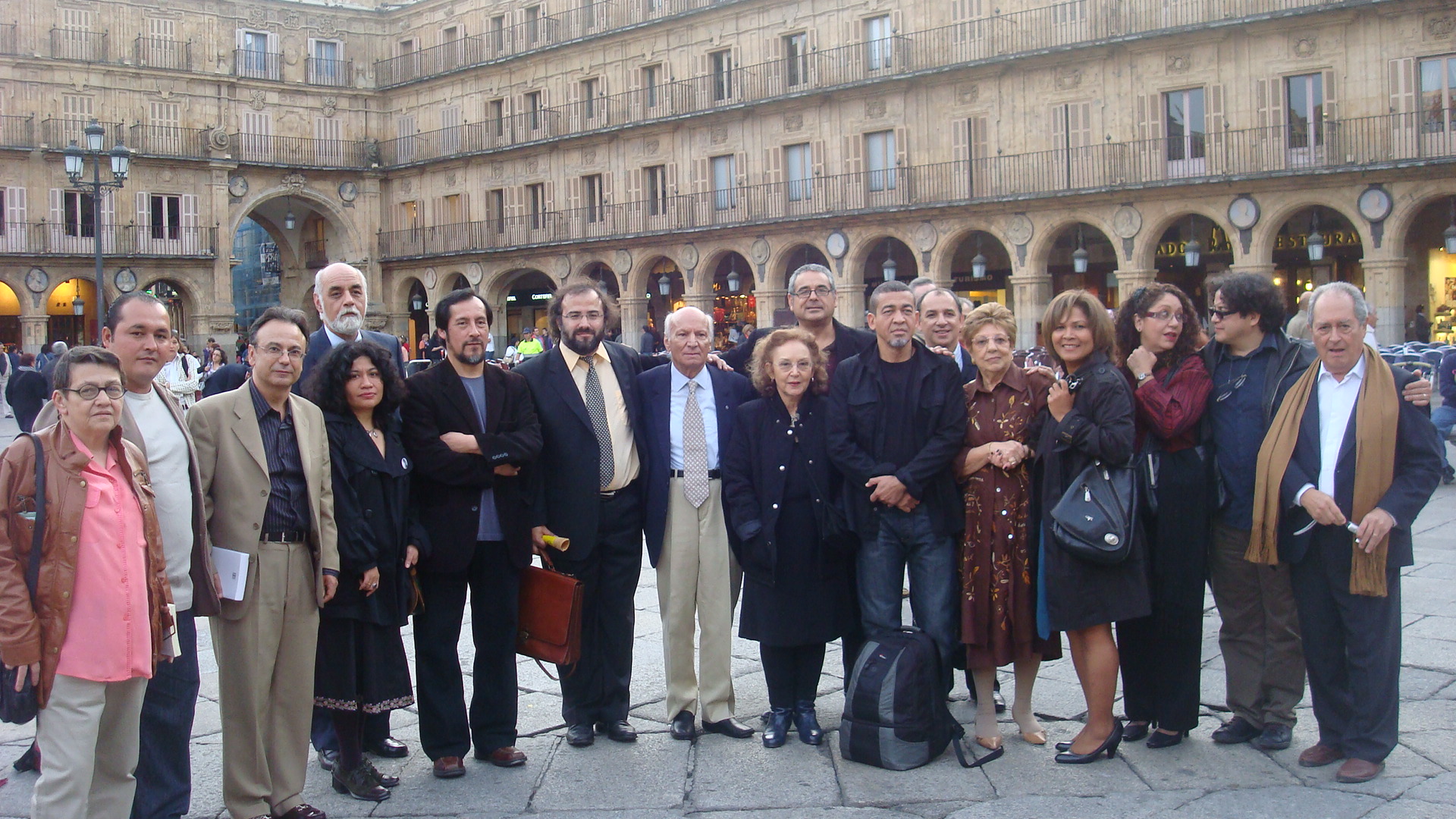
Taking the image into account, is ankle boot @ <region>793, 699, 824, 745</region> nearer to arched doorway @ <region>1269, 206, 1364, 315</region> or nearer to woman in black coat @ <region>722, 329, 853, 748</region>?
woman in black coat @ <region>722, 329, 853, 748</region>

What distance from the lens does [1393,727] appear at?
4.29m

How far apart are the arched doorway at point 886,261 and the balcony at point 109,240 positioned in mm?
18618

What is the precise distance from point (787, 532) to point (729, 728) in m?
0.83

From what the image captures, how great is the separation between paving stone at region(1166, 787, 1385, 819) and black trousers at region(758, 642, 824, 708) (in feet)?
4.80

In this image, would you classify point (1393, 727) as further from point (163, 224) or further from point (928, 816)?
point (163, 224)

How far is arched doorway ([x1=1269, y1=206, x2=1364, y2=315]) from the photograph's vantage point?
23.7 m

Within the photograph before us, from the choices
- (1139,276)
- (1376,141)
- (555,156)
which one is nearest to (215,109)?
(555,156)

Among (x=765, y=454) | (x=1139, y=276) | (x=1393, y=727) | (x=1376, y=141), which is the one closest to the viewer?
(x=1393, y=727)

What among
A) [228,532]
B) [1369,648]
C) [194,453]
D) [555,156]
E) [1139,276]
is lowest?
[1369,648]

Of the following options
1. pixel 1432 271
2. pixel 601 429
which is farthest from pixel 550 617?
pixel 1432 271

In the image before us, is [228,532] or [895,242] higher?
[895,242]

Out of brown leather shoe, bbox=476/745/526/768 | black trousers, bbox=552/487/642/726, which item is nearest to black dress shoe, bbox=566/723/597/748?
black trousers, bbox=552/487/642/726

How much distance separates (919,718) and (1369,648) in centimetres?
159

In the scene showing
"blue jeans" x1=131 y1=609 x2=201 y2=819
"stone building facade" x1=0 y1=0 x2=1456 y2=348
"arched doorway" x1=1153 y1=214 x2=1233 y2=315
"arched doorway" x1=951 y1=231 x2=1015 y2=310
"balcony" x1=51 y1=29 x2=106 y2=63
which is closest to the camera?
"blue jeans" x1=131 y1=609 x2=201 y2=819
